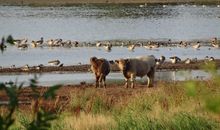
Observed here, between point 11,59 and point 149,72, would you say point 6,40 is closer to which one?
point 149,72

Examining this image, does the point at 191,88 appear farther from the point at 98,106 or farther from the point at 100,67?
the point at 100,67

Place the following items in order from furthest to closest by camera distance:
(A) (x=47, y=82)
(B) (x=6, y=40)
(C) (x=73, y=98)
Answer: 1. (A) (x=47, y=82)
2. (C) (x=73, y=98)
3. (B) (x=6, y=40)

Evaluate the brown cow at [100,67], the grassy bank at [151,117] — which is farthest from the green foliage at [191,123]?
the brown cow at [100,67]

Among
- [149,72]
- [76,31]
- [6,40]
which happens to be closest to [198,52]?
[149,72]

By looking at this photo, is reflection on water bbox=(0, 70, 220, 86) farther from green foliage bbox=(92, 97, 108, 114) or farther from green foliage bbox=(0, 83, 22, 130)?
green foliage bbox=(0, 83, 22, 130)

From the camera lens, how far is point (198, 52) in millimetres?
40844

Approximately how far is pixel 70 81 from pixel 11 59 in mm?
10553

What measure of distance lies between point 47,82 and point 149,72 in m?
5.66

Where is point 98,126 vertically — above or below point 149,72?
above

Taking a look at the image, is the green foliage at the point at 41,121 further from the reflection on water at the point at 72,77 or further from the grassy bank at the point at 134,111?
the reflection on water at the point at 72,77

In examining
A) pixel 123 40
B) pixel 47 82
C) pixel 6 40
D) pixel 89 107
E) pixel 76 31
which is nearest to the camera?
pixel 6 40

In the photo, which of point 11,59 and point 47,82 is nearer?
point 47,82

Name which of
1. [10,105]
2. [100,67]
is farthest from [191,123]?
[100,67]

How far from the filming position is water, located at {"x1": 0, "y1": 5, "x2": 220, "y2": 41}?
189ft
